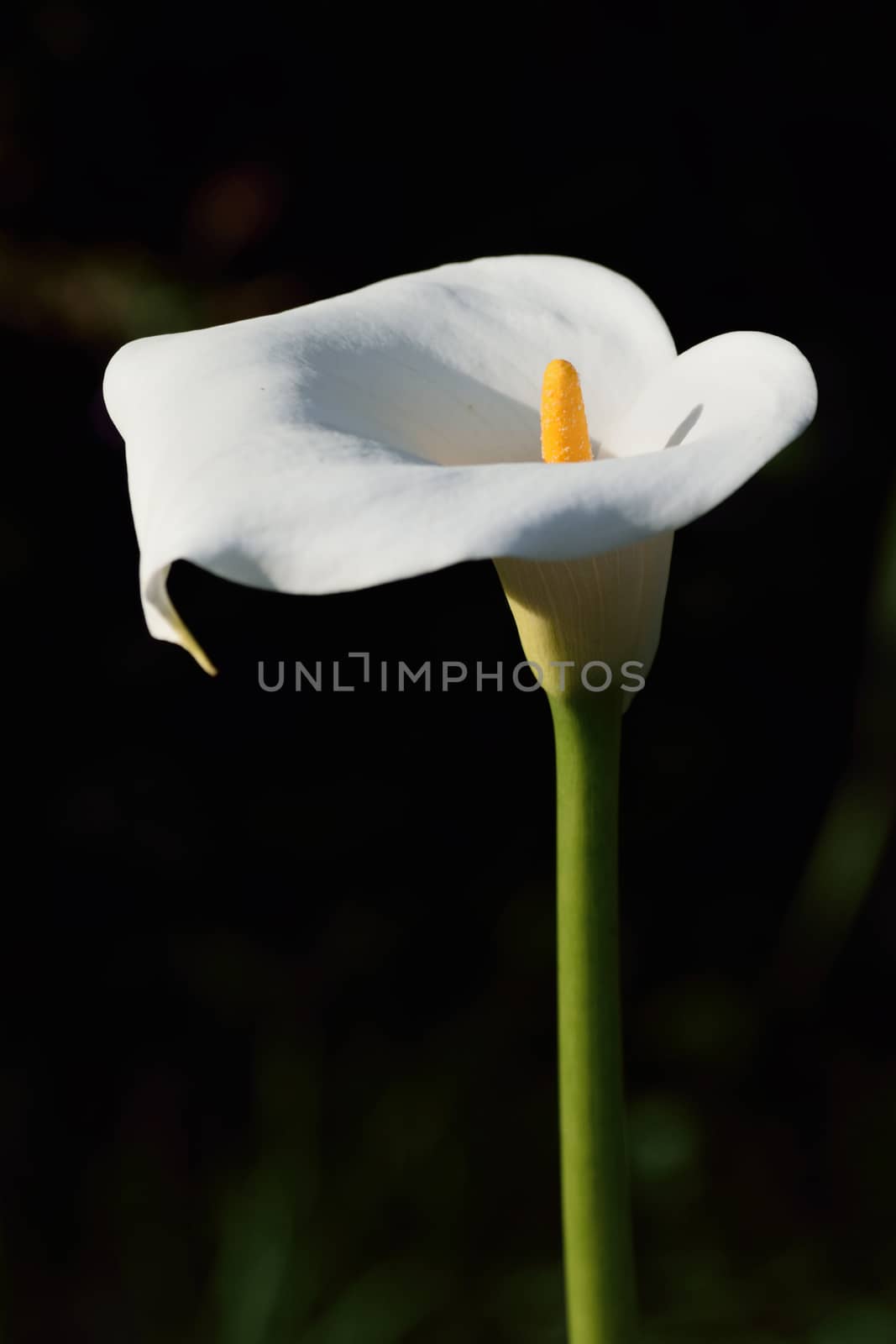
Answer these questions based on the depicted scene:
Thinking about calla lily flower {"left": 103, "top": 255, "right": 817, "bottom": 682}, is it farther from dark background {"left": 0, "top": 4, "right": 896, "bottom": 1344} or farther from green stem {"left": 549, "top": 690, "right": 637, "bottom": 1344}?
dark background {"left": 0, "top": 4, "right": 896, "bottom": 1344}

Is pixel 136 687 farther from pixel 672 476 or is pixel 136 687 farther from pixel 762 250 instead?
pixel 672 476

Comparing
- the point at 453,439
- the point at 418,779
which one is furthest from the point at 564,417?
the point at 418,779

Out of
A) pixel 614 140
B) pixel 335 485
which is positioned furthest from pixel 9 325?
pixel 335 485

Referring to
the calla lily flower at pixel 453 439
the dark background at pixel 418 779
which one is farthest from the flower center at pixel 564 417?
the dark background at pixel 418 779

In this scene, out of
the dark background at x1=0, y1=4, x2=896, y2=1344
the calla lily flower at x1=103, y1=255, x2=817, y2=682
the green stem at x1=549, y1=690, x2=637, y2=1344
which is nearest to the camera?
the calla lily flower at x1=103, y1=255, x2=817, y2=682

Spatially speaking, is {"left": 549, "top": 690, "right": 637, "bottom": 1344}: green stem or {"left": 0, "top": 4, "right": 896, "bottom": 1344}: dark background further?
{"left": 0, "top": 4, "right": 896, "bottom": 1344}: dark background

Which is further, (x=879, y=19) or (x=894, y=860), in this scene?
(x=894, y=860)

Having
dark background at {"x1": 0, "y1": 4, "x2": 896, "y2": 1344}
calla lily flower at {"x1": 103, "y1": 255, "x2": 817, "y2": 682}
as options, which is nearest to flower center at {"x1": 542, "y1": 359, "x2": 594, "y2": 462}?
calla lily flower at {"x1": 103, "y1": 255, "x2": 817, "y2": 682}
